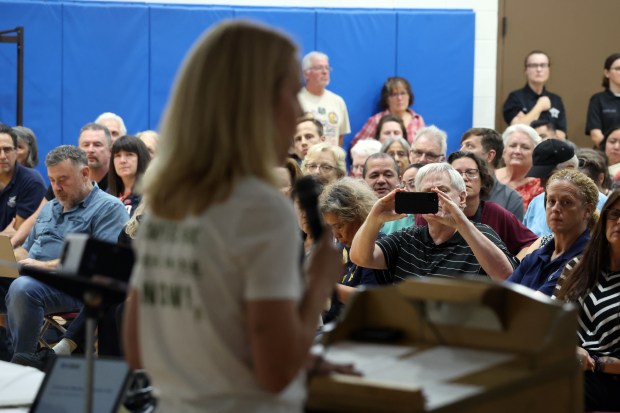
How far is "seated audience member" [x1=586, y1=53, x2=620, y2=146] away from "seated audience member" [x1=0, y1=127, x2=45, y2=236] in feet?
17.9

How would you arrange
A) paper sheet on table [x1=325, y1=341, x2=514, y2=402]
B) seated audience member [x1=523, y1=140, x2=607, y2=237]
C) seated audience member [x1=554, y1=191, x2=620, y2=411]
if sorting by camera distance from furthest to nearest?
1. seated audience member [x1=523, y1=140, x2=607, y2=237]
2. seated audience member [x1=554, y1=191, x2=620, y2=411]
3. paper sheet on table [x1=325, y1=341, x2=514, y2=402]

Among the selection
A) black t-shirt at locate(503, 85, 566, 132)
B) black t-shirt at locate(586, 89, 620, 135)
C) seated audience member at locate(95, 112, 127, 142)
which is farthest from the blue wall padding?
black t-shirt at locate(586, 89, 620, 135)

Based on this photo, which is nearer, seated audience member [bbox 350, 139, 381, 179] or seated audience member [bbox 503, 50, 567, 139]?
seated audience member [bbox 350, 139, 381, 179]

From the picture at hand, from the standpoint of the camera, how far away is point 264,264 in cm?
156

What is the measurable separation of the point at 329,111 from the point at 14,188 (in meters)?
3.23

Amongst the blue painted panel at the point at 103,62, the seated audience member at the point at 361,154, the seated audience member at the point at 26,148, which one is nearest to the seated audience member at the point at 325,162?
the seated audience member at the point at 361,154

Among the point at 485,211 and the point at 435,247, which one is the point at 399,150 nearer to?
the point at 485,211

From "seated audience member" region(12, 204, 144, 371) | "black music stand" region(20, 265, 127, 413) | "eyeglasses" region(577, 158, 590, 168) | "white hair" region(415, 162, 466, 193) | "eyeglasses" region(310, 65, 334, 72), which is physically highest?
"eyeglasses" region(310, 65, 334, 72)

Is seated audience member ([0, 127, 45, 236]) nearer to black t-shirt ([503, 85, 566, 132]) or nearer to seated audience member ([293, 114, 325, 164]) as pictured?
seated audience member ([293, 114, 325, 164])

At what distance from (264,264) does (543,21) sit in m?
9.78

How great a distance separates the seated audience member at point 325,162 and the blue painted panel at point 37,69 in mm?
3929

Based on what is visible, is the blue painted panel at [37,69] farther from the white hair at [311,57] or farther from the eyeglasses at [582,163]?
the eyeglasses at [582,163]

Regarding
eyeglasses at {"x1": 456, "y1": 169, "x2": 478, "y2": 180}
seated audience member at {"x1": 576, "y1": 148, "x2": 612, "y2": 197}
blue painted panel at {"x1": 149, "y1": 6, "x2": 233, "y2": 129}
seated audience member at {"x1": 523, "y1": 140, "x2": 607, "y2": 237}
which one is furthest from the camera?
blue painted panel at {"x1": 149, "y1": 6, "x2": 233, "y2": 129}

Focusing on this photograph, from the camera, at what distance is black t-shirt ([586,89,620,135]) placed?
9867 mm
